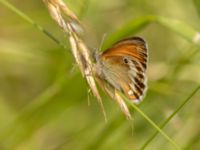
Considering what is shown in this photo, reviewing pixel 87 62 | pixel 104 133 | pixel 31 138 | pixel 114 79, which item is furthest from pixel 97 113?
pixel 87 62

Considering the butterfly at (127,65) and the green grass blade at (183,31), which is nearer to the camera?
the butterfly at (127,65)

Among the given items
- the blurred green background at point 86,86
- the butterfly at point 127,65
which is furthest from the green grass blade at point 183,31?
the butterfly at point 127,65

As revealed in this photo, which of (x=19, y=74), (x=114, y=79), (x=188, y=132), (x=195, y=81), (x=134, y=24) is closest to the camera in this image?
(x=114, y=79)

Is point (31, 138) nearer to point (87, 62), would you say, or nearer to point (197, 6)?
point (197, 6)

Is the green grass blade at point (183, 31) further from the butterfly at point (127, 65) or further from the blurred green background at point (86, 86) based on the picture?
the butterfly at point (127, 65)

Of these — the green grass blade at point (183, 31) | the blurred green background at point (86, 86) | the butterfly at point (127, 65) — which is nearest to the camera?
the butterfly at point (127, 65)

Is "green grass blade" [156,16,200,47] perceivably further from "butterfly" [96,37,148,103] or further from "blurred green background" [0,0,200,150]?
"butterfly" [96,37,148,103]
